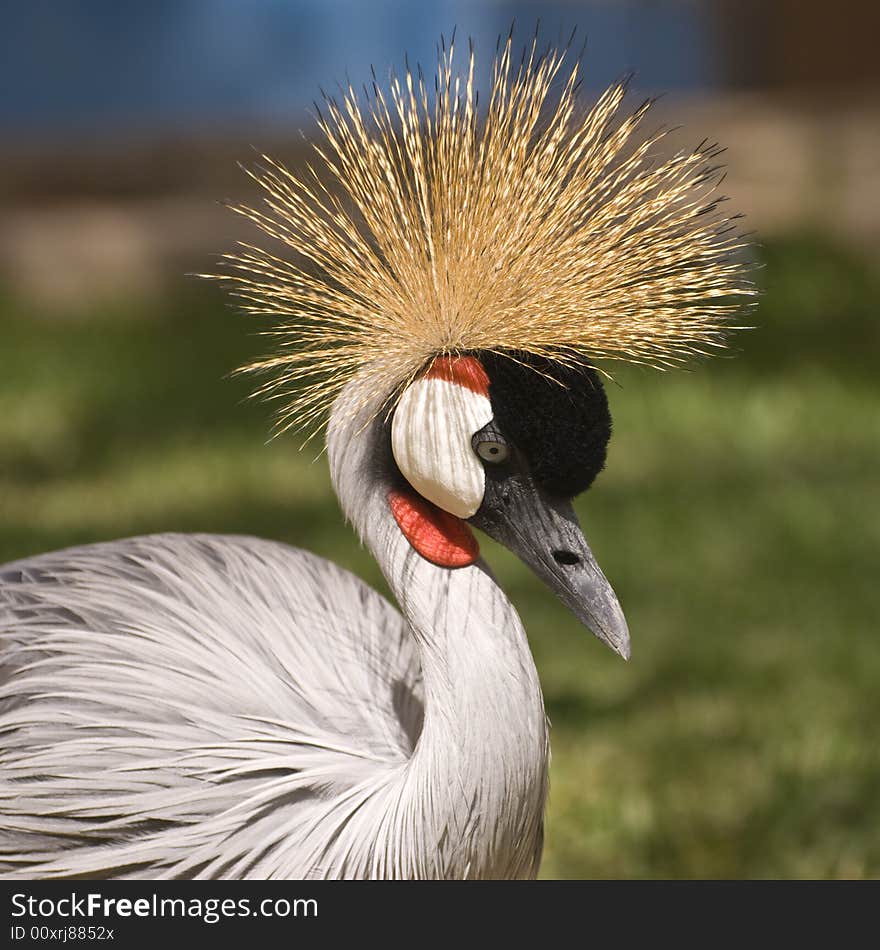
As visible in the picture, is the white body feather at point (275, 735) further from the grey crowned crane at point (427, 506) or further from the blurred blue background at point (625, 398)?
the blurred blue background at point (625, 398)

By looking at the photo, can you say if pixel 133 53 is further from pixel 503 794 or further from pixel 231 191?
pixel 503 794

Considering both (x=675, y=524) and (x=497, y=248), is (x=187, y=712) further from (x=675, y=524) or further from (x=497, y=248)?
(x=675, y=524)

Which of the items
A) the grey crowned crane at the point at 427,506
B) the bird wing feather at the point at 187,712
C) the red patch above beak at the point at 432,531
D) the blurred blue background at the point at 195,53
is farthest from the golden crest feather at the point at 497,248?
the blurred blue background at the point at 195,53

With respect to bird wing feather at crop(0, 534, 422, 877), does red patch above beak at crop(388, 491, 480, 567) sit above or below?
above

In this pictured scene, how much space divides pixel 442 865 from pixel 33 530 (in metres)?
1.74

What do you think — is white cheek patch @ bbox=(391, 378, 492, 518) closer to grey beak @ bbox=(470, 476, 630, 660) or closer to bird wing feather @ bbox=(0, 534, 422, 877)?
grey beak @ bbox=(470, 476, 630, 660)

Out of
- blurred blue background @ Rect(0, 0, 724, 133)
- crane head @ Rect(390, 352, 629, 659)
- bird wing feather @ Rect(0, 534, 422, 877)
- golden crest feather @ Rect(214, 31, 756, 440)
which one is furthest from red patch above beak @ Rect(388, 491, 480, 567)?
blurred blue background @ Rect(0, 0, 724, 133)

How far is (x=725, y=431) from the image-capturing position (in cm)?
343

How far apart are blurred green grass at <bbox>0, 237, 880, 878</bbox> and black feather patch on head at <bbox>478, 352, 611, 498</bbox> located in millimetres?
313

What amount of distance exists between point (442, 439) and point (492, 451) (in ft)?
0.15

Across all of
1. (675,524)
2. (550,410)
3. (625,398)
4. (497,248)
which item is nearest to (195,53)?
(625,398)

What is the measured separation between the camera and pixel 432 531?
1265 mm

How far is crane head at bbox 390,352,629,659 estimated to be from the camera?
1.19 m

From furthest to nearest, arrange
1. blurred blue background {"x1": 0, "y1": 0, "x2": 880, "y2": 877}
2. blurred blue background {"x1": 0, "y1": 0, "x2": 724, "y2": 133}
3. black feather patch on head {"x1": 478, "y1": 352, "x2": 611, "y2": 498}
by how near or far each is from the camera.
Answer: blurred blue background {"x1": 0, "y1": 0, "x2": 724, "y2": 133}, blurred blue background {"x1": 0, "y1": 0, "x2": 880, "y2": 877}, black feather patch on head {"x1": 478, "y1": 352, "x2": 611, "y2": 498}
